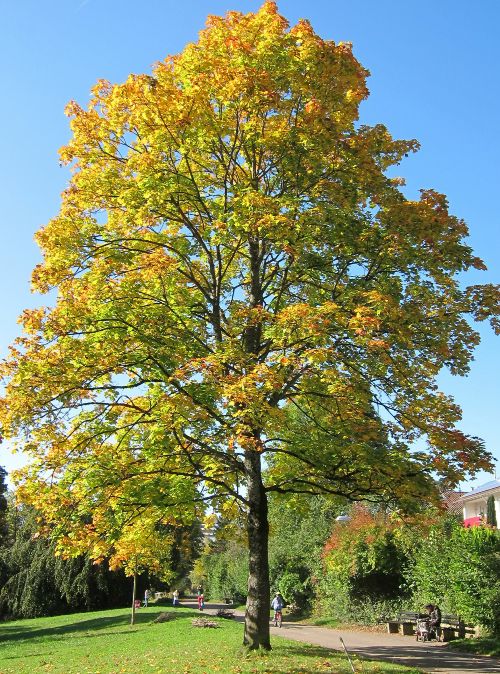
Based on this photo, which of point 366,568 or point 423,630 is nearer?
point 423,630

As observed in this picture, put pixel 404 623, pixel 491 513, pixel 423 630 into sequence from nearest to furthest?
pixel 423 630 → pixel 404 623 → pixel 491 513

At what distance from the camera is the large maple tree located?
403 inches

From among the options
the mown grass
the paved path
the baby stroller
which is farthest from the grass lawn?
the baby stroller

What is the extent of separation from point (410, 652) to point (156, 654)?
22.1ft

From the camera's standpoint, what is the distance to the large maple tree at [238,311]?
10227 millimetres

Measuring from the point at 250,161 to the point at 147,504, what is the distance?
25.3 feet

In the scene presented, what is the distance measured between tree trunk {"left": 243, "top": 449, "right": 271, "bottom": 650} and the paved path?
7.89ft

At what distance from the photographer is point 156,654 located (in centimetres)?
1441

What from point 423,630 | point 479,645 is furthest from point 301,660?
point 423,630

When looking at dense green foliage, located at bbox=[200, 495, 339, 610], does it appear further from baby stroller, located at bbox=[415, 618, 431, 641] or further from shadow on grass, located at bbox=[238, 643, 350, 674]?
shadow on grass, located at bbox=[238, 643, 350, 674]

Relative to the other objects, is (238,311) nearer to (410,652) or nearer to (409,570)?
(410,652)

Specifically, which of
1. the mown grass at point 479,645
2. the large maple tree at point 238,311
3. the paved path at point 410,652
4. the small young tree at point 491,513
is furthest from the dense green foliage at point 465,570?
A: the small young tree at point 491,513

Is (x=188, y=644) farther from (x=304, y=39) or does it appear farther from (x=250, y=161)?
(x=304, y=39)

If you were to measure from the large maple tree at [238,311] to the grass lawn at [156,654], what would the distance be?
1256 mm
